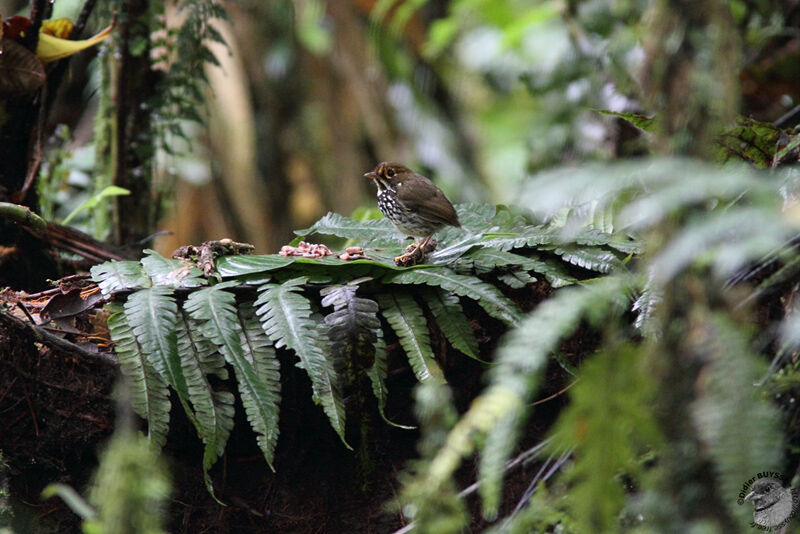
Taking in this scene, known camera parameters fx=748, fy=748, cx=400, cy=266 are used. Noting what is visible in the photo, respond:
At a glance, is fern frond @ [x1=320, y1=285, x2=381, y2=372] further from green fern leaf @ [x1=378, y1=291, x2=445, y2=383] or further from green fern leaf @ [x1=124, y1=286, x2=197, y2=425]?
green fern leaf @ [x1=124, y1=286, x2=197, y2=425]

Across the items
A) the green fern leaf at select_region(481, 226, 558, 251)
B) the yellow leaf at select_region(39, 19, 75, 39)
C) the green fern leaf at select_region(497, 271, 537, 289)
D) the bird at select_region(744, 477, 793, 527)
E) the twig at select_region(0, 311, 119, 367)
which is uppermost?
the yellow leaf at select_region(39, 19, 75, 39)

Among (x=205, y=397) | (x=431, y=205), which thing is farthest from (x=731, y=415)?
(x=431, y=205)

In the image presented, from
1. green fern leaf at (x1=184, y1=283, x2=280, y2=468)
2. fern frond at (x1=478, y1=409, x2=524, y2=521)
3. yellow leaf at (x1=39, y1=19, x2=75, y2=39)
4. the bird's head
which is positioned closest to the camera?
fern frond at (x1=478, y1=409, x2=524, y2=521)

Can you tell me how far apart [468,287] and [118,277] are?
1028mm

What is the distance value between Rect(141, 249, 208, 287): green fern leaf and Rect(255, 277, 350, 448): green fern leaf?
24cm

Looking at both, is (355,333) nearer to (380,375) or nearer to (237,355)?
(380,375)

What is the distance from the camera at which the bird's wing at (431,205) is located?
2926 millimetres

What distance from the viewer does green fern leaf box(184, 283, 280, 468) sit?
1.92 m

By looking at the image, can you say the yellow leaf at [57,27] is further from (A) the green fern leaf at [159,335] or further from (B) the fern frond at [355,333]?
(B) the fern frond at [355,333]

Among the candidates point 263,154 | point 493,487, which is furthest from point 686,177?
point 263,154

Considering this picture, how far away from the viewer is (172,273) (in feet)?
7.44

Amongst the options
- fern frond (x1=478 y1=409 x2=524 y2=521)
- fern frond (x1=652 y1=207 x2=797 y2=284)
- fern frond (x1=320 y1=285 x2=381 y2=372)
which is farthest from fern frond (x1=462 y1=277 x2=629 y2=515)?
fern frond (x1=320 y1=285 x2=381 y2=372)

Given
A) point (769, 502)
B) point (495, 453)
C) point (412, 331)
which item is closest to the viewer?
point (495, 453)

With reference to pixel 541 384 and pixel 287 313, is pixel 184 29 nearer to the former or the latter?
pixel 287 313
